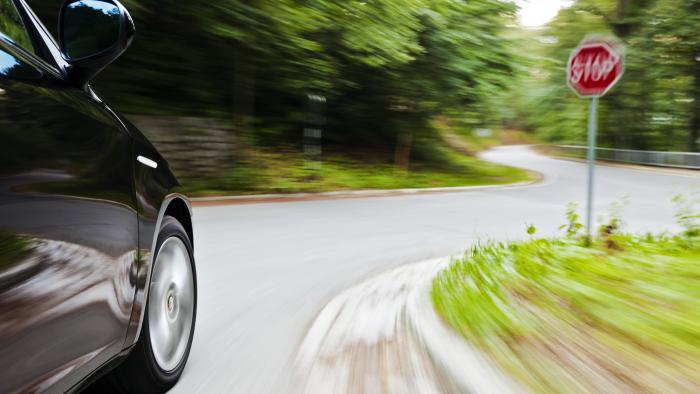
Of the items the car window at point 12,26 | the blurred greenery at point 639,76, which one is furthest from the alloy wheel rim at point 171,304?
the blurred greenery at point 639,76

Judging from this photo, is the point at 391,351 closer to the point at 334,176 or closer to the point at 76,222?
the point at 76,222

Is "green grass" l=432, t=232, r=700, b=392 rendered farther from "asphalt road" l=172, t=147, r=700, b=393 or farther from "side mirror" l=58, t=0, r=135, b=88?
"side mirror" l=58, t=0, r=135, b=88

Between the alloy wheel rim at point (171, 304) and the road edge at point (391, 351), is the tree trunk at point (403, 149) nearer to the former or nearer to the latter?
the road edge at point (391, 351)

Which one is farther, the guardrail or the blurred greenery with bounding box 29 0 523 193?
the guardrail

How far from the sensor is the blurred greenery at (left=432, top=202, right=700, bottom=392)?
9.37 feet

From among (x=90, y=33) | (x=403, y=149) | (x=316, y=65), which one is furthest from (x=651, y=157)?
(x=90, y=33)

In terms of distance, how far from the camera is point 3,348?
1662 millimetres

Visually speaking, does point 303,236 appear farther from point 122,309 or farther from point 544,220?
point 122,309

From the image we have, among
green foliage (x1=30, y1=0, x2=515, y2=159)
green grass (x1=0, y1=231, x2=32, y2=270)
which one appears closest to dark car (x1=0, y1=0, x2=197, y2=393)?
green grass (x1=0, y1=231, x2=32, y2=270)

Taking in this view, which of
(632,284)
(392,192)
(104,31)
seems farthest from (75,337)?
(392,192)

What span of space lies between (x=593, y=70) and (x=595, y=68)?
0.04 meters

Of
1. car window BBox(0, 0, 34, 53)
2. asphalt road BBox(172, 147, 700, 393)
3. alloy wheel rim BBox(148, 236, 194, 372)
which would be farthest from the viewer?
asphalt road BBox(172, 147, 700, 393)

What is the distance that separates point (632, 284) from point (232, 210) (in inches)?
332

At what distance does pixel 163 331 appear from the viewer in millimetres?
3096
